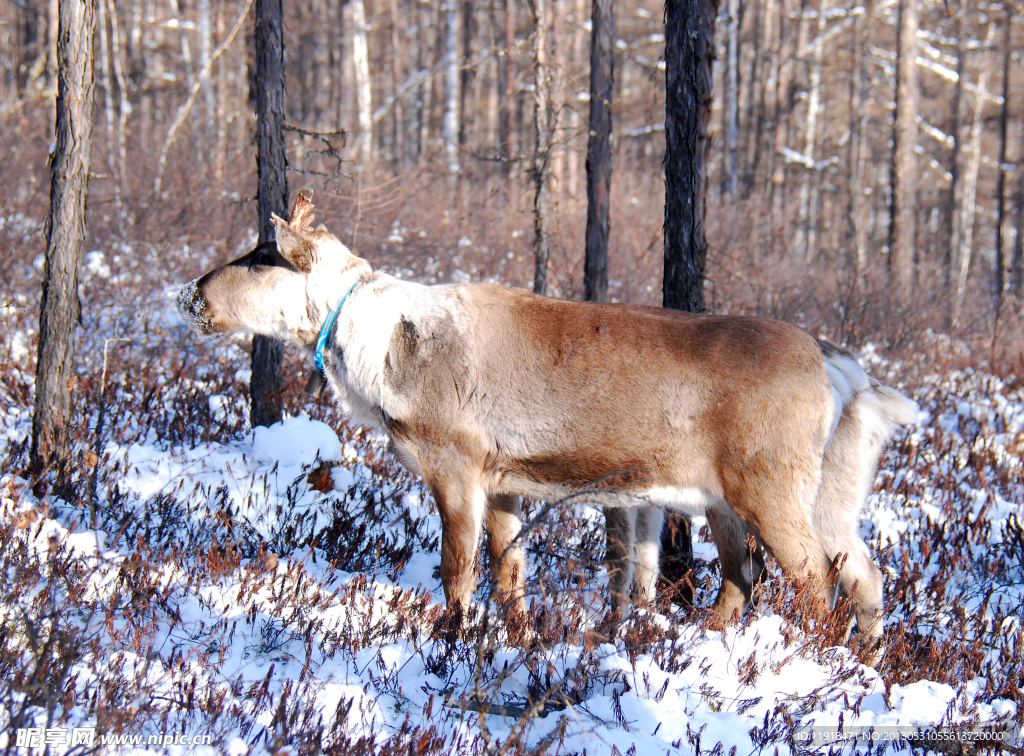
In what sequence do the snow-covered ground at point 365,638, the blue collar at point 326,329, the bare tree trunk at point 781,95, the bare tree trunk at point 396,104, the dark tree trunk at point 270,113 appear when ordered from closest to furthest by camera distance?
the snow-covered ground at point 365,638 < the blue collar at point 326,329 < the dark tree trunk at point 270,113 < the bare tree trunk at point 781,95 < the bare tree trunk at point 396,104

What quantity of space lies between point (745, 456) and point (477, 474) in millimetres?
1307

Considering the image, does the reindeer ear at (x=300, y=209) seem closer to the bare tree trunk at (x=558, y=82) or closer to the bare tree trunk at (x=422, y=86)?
the bare tree trunk at (x=558, y=82)

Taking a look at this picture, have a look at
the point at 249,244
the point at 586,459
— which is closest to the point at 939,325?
the point at 249,244

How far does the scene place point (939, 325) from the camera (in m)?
15.3

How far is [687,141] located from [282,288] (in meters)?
2.65

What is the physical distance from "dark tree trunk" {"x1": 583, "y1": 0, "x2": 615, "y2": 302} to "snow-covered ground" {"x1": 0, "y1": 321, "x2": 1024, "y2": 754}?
4.32 m

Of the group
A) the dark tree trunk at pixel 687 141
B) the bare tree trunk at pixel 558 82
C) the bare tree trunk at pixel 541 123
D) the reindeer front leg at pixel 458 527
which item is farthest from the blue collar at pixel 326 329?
the bare tree trunk at pixel 541 123

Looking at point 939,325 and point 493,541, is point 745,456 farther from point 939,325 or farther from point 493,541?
point 939,325

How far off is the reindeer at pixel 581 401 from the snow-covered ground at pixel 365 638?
1.23ft

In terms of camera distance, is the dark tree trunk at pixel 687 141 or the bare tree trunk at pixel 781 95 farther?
the bare tree trunk at pixel 781 95

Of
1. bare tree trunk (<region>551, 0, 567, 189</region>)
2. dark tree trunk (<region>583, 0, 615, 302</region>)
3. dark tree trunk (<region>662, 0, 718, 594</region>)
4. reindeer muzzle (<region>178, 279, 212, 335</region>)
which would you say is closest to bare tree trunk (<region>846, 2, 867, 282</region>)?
bare tree trunk (<region>551, 0, 567, 189</region>)

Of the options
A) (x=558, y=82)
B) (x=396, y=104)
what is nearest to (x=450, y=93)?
(x=396, y=104)

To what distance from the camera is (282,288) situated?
4.23m

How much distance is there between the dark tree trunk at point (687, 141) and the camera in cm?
489
